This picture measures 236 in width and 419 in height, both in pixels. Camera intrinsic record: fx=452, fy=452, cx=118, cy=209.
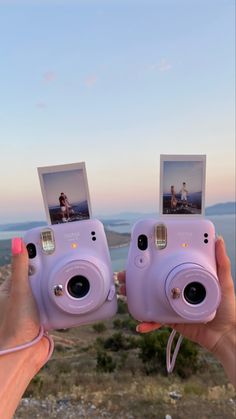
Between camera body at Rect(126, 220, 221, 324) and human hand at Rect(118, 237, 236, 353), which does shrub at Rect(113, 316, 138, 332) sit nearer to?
human hand at Rect(118, 237, 236, 353)

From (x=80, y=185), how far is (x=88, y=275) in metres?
0.35

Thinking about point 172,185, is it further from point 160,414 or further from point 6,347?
point 160,414

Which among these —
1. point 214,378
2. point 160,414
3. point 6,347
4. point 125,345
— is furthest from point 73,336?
point 6,347

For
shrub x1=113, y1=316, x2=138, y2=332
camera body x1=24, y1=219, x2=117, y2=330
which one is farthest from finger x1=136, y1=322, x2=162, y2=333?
shrub x1=113, y1=316, x2=138, y2=332

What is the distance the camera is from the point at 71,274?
67.2 inches

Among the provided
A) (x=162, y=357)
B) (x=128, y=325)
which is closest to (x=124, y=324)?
(x=128, y=325)

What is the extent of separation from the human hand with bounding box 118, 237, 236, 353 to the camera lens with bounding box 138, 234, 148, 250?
141 mm

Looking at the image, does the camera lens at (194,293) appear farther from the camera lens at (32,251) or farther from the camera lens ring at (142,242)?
Result: the camera lens at (32,251)

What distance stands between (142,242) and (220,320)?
49 cm

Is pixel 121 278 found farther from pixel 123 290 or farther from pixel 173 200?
pixel 173 200

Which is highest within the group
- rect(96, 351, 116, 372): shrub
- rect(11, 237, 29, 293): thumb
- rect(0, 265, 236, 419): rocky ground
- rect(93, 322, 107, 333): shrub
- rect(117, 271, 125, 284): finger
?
rect(11, 237, 29, 293): thumb

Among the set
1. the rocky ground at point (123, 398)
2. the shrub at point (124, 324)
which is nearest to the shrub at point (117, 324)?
the shrub at point (124, 324)

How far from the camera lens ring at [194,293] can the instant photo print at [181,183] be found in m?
0.31

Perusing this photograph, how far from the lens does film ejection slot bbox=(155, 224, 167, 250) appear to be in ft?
6.01
